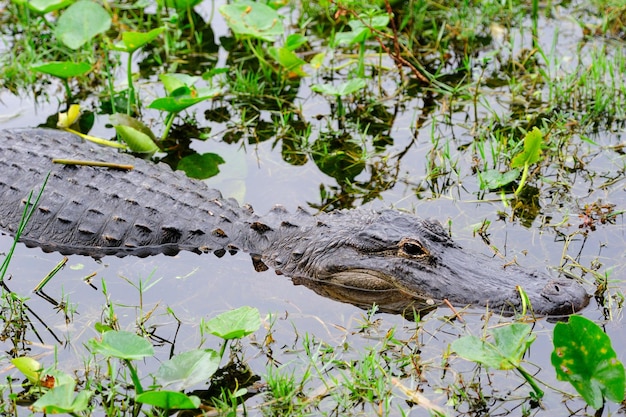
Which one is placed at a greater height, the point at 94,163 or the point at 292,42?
the point at 292,42

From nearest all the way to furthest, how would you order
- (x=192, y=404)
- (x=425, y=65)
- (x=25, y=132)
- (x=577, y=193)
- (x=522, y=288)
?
1. (x=192, y=404)
2. (x=522, y=288)
3. (x=577, y=193)
4. (x=25, y=132)
5. (x=425, y=65)

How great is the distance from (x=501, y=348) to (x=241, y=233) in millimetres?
1959

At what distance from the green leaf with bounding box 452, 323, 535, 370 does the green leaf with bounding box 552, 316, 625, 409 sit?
0.15 m

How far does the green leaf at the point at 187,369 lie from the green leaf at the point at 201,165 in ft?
8.02

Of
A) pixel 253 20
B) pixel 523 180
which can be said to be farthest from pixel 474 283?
pixel 253 20

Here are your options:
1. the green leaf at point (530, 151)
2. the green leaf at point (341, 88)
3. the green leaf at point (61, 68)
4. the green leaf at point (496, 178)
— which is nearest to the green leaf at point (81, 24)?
the green leaf at point (61, 68)

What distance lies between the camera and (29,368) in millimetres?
3807

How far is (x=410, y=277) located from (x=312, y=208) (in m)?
1.23

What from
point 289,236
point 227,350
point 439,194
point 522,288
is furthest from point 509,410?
point 439,194

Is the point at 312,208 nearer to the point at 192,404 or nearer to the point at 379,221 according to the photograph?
the point at 379,221

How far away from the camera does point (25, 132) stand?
6184 mm

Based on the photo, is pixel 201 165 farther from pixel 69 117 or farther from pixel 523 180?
pixel 523 180

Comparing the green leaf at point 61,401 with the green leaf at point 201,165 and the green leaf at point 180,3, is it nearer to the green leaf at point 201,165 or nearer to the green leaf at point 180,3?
the green leaf at point 201,165

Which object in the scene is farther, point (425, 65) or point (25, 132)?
point (425, 65)
